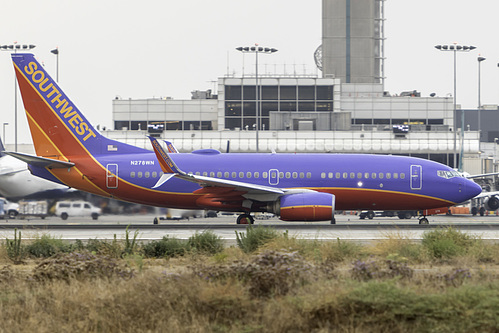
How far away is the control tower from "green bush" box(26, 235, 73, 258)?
91587 millimetres

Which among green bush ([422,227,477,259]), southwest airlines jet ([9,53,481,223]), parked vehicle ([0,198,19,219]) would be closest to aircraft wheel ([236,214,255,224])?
southwest airlines jet ([9,53,481,223])

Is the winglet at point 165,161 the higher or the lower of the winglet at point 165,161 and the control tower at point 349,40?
the lower

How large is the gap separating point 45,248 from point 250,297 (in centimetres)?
996

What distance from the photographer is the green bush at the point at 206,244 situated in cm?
2167

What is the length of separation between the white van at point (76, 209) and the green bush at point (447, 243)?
61.5 feet

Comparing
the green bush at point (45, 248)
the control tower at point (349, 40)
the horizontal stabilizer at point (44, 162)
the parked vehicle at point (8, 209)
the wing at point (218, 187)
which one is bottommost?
the parked vehicle at point (8, 209)

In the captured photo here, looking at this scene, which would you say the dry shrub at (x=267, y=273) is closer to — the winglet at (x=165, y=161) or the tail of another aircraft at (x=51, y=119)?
the winglet at (x=165, y=161)

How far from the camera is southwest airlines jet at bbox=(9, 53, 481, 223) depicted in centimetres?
3506

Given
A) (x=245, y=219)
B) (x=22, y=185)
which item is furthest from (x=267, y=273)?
(x=22, y=185)

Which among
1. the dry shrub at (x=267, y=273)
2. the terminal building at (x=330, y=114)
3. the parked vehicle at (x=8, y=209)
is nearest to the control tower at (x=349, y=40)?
the terminal building at (x=330, y=114)

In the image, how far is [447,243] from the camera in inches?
813

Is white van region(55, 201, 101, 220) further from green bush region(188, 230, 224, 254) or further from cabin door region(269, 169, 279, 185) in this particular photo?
green bush region(188, 230, 224, 254)

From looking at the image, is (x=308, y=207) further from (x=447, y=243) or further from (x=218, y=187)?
(x=447, y=243)

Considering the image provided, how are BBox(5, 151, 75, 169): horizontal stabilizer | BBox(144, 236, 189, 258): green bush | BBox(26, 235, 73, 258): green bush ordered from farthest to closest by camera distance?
BBox(5, 151, 75, 169): horizontal stabilizer
BBox(26, 235, 73, 258): green bush
BBox(144, 236, 189, 258): green bush
